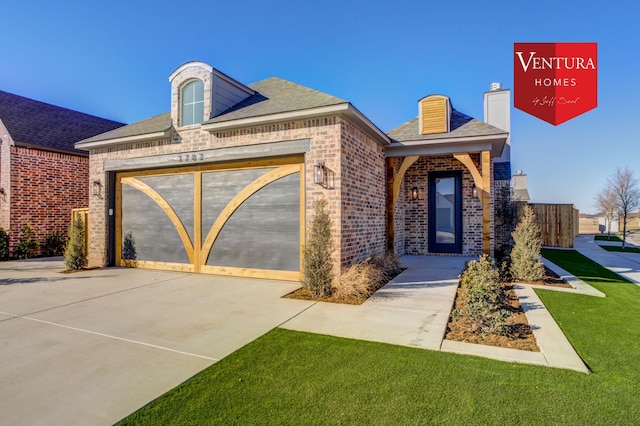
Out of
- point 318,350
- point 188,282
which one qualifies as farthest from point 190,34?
point 318,350

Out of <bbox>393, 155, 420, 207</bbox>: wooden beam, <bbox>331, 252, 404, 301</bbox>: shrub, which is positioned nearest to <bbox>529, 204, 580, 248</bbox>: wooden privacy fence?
<bbox>393, 155, 420, 207</bbox>: wooden beam

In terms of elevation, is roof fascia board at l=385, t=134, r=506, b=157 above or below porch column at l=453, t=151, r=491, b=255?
above

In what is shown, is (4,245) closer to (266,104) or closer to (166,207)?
(166,207)

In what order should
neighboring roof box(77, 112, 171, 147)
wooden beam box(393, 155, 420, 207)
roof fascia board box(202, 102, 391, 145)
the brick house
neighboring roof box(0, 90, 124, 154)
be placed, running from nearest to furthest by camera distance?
roof fascia board box(202, 102, 391, 145), the brick house, neighboring roof box(77, 112, 171, 147), wooden beam box(393, 155, 420, 207), neighboring roof box(0, 90, 124, 154)

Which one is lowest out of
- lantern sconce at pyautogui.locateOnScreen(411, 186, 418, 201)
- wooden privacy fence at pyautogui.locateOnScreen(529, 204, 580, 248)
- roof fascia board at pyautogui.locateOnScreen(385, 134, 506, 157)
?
wooden privacy fence at pyautogui.locateOnScreen(529, 204, 580, 248)

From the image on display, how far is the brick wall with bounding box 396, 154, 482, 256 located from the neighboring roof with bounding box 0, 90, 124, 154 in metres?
13.8

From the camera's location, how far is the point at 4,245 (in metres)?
11.4

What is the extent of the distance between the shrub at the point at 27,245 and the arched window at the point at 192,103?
338 inches

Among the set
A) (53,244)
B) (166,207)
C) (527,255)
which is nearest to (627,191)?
(527,255)

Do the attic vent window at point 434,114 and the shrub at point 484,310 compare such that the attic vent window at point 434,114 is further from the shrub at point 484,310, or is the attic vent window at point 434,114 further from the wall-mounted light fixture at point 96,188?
the wall-mounted light fixture at point 96,188

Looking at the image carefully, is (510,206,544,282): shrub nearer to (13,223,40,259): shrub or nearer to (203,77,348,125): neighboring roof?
(203,77,348,125): neighboring roof

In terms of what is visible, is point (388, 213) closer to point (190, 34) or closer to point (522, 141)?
point (190, 34)

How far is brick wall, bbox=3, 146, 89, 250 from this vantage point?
38.7 feet

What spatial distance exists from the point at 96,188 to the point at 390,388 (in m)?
10.7
